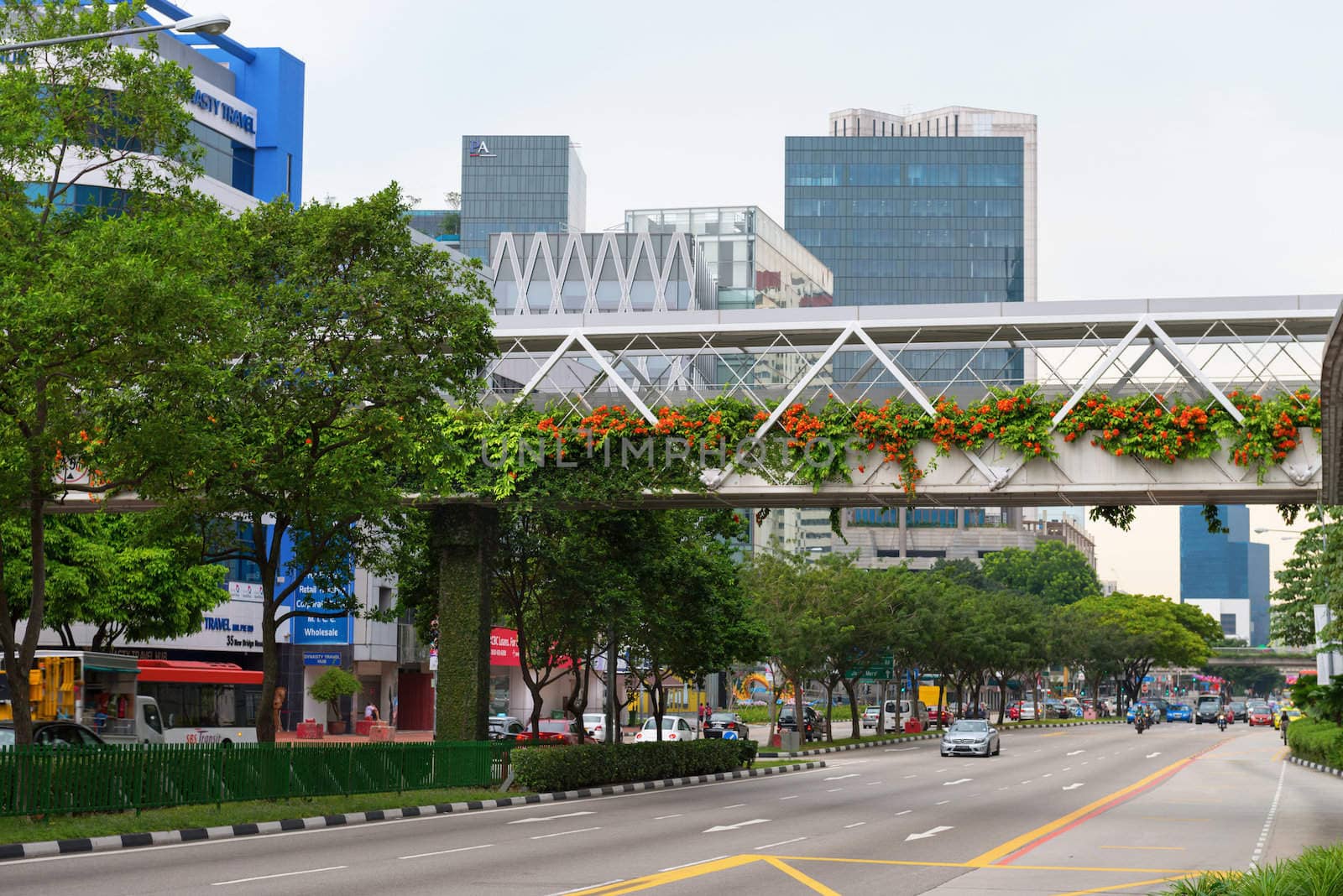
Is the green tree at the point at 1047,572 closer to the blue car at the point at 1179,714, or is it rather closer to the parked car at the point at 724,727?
the blue car at the point at 1179,714

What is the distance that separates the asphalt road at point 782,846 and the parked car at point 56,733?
6.74 meters

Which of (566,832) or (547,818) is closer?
(566,832)

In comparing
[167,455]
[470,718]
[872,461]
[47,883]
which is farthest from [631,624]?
[47,883]

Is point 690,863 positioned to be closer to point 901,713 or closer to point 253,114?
point 253,114

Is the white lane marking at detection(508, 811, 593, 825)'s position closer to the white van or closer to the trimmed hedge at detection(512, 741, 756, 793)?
the trimmed hedge at detection(512, 741, 756, 793)

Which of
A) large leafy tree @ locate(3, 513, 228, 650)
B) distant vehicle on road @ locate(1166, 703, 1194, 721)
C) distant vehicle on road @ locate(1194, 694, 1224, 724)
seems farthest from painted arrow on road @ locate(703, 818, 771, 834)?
distant vehicle on road @ locate(1166, 703, 1194, 721)

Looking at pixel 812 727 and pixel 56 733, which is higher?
pixel 56 733

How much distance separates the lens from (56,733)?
86.2 feet

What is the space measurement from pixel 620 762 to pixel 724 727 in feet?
96.6

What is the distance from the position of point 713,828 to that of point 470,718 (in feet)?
28.3

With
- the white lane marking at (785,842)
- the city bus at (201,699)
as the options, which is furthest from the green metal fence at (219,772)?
the city bus at (201,699)

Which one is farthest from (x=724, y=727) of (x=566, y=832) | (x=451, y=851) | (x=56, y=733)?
(x=451, y=851)

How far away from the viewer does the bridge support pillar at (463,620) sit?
29750mm

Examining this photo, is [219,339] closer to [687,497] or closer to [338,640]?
[687,497]
